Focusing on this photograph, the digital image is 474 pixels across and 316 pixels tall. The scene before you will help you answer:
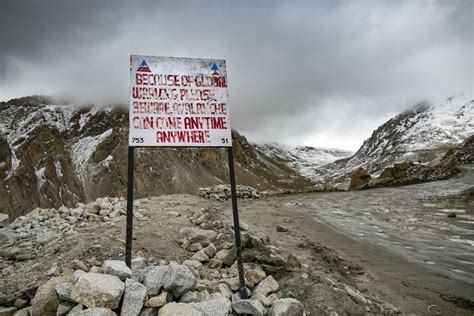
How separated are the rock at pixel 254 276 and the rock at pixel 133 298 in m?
1.99

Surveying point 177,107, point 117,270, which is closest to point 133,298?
point 117,270

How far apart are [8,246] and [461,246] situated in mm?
12046

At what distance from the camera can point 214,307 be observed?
3.91 m

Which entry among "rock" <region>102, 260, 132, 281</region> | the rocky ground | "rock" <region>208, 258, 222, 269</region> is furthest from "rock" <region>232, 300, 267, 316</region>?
"rock" <region>208, 258, 222, 269</region>

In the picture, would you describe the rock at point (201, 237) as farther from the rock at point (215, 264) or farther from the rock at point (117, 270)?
the rock at point (117, 270)

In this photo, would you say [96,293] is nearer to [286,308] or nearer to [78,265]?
[78,265]

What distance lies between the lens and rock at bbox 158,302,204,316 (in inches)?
141

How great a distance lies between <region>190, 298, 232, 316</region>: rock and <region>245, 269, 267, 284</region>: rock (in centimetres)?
120

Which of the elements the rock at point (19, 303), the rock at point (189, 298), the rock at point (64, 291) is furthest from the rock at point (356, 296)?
the rock at point (19, 303)

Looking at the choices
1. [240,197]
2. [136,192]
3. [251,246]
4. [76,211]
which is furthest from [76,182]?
[251,246]

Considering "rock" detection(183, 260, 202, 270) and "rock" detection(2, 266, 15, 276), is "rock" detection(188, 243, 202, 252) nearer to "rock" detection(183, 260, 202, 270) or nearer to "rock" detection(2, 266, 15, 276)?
"rock" detection(183, 260, 202, 270)

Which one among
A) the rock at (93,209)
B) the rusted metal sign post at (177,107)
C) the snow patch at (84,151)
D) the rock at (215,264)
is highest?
the snow patch at (84,151)

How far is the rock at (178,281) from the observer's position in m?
4.09

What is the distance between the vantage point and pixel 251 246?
6664 millimetres
